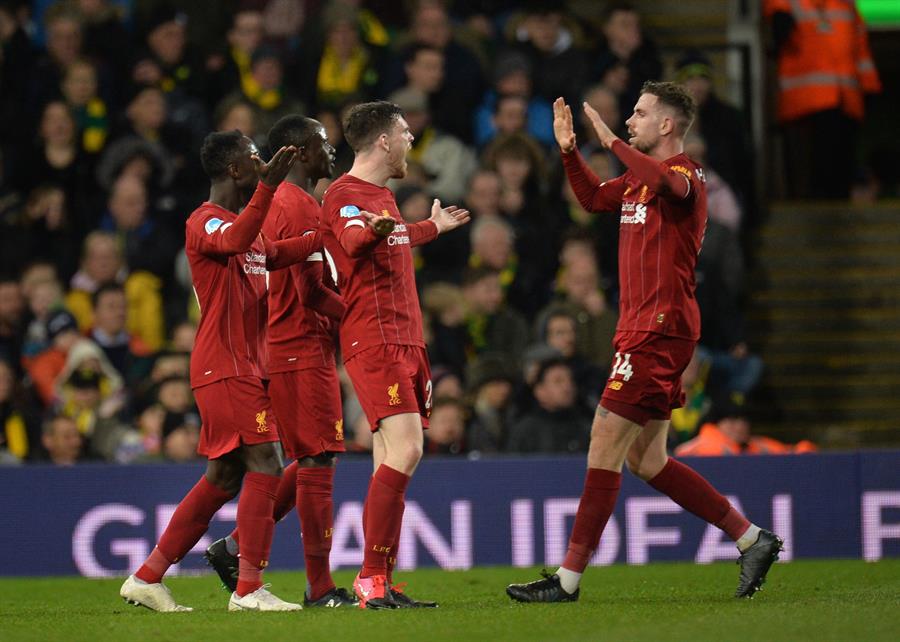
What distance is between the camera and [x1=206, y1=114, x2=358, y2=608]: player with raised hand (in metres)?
7.73

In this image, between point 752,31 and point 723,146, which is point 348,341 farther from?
point 752,31

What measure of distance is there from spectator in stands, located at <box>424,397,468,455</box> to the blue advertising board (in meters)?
0.85

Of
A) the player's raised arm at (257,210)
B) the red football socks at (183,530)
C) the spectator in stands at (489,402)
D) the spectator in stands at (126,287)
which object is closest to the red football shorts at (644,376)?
the player's raised arm at (257,210)

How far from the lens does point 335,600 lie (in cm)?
771

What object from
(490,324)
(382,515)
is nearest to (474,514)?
(490,324)

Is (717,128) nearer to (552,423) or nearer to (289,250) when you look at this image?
(552,423)

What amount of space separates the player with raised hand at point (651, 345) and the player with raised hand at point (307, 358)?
0.92m

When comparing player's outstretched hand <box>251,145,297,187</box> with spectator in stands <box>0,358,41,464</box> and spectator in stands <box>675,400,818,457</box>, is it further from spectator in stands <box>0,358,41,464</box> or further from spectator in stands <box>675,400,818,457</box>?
spectator in stands <box>0,358,41,464</box>

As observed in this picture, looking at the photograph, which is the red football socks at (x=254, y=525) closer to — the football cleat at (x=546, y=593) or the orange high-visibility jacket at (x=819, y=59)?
the football cleat at (x=546, y=593)

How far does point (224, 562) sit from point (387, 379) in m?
1.26

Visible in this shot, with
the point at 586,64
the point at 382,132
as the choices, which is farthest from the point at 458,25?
the point at 382,132

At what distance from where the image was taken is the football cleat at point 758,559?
25.5 feet

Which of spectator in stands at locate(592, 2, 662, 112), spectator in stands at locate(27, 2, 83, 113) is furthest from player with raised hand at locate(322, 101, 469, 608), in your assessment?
spectator in stands at locate(27, 2, 83, 113)

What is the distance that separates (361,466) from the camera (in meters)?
10.4
